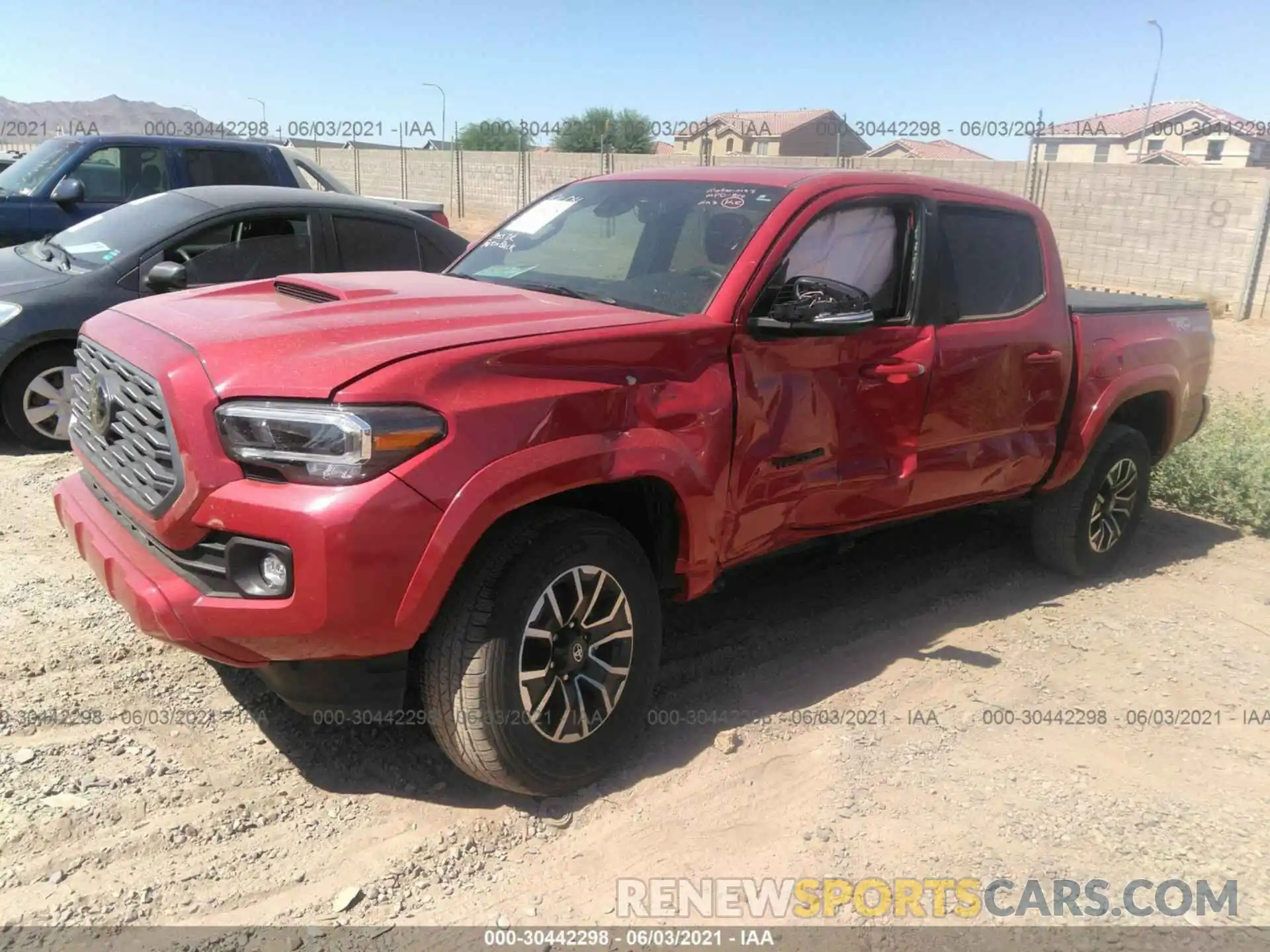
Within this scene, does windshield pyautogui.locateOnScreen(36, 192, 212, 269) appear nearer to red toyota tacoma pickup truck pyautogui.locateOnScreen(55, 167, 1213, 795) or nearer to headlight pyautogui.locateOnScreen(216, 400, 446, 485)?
red toyota tacoma pickup truck pyautogui.locateOnScreen(55, 167, 1213, 795)

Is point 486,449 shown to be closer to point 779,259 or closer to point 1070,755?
point 779,259

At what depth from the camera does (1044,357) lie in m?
4.76

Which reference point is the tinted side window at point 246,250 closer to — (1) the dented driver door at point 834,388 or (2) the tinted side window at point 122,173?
(2) the tinted side window at point 122,173

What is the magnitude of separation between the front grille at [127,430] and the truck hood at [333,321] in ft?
0.57

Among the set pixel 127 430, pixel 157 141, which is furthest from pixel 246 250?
pixel 127 430

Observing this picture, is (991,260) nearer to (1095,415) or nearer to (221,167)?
(1095,415)

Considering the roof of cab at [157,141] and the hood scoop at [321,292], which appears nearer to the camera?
the hood scoop at [321,292]

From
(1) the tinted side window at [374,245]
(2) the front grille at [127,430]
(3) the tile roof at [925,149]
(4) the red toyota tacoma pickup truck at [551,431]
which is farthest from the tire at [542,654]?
(3) the tile roof at [925,149]

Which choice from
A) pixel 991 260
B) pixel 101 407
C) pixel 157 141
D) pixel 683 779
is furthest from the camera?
pixel 157 141

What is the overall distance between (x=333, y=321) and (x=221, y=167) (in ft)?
23.2
